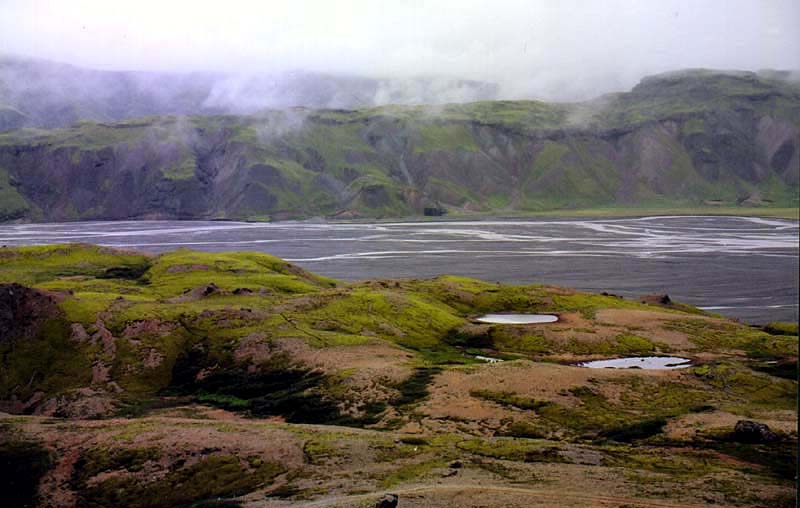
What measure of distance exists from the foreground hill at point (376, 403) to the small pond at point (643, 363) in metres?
1.36

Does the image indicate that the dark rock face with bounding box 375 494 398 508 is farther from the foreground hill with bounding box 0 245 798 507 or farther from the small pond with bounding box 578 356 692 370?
the small pond with bounding box 578 356 692 370

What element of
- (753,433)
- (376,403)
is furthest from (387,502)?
(376,403)

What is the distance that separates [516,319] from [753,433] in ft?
130

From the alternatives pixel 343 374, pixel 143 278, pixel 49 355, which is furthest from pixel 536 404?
pixel 143 278

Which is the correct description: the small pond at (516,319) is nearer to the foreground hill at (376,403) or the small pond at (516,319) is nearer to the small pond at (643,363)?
the foreground hill at (376,403)

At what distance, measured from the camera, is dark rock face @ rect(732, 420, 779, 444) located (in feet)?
111

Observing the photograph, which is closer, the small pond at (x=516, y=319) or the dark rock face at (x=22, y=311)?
the dark rock face at (x=22, y=311)

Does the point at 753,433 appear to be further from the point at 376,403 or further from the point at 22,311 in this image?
the point at 22,311

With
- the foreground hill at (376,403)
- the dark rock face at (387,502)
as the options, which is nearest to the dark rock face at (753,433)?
the foreground hill at (376,403)

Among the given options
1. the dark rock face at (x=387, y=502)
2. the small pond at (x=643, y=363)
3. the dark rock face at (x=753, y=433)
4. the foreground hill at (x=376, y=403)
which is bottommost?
the small pond at (x=643, y=363)

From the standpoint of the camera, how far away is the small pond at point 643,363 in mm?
54906

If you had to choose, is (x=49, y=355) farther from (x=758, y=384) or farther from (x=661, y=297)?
(x=661, y=297)

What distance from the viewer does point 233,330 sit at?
196ft

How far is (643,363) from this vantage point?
2201 inches
